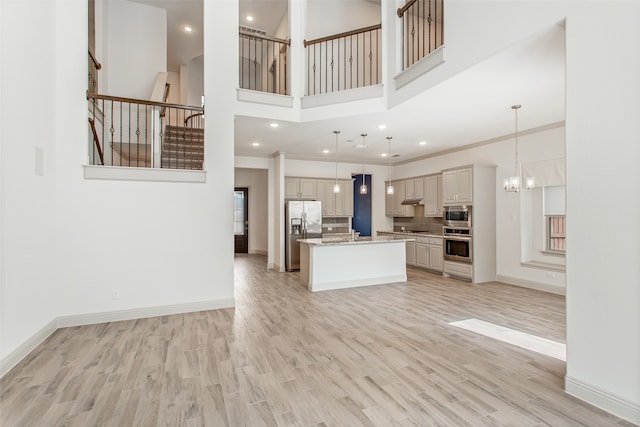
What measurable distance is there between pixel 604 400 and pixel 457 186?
5019mm

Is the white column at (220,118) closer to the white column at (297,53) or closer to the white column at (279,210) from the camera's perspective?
the white column at (297,53)

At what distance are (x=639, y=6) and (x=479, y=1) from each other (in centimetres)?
154

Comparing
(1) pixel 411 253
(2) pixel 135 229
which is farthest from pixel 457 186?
(2) pixel 135 229

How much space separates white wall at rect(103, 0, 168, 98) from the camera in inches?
250

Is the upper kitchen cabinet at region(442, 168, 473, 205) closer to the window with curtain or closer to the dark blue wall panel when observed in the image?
the window with curtain

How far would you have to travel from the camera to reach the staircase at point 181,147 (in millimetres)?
5676

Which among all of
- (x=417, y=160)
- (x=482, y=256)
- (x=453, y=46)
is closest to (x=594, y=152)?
(x=453, y=46)

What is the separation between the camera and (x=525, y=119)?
16.8 ft

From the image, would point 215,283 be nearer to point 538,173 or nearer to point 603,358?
point 603,358

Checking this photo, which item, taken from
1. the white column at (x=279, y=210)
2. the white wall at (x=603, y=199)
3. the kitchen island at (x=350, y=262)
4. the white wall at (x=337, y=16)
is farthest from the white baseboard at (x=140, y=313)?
the white wall at (x=337, y=16)

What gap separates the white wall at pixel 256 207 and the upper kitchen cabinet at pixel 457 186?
5993 mm

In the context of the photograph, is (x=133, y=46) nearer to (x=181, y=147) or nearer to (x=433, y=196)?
(x=181, y=147)

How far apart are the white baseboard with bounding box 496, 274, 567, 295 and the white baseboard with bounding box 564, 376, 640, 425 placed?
371 centimetres

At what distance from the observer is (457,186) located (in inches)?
263
